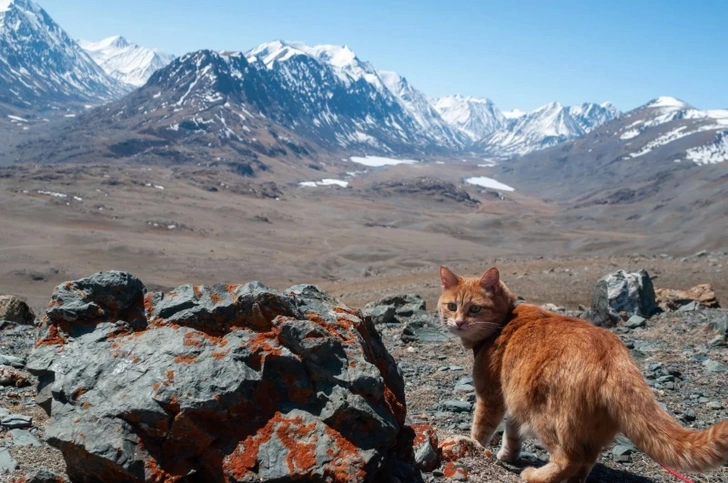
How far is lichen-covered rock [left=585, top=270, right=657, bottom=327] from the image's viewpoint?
46.1 feet

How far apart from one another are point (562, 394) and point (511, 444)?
115 centimetres

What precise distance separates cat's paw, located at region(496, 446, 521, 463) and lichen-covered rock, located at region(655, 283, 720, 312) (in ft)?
36.4

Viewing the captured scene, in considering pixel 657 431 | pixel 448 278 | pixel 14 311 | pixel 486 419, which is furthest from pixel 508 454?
pixel 14 311

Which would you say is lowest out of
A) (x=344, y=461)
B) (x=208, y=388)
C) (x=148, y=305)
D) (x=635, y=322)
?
(x=635, y=322)

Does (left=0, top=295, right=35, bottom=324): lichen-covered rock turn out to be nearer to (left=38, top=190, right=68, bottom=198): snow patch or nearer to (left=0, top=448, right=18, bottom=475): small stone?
(left=0, top=448, right=18, bottom=475): small stone

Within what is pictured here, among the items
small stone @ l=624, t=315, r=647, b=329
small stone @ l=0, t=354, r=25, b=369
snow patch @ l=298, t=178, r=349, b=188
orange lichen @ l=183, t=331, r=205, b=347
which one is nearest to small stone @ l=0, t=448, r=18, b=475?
orange lichen @ l=183, t=331, r=205, b=347

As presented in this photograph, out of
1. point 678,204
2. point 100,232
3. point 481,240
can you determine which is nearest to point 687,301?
point 100,232

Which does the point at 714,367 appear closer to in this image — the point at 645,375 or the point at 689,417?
the point at 645,375

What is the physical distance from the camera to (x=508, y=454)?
5.64m

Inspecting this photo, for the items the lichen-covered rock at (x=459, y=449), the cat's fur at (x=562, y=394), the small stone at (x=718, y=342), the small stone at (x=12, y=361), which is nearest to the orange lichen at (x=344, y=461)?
the lichen-covered rock at (x=459, y=449)

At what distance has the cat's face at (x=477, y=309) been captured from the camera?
5943 millimetres

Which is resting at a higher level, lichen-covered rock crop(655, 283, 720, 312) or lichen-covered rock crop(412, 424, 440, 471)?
lichen-covered rock crop(412, 424, 440, 471)

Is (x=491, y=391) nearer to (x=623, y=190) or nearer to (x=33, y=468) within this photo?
(x=33, y=468)

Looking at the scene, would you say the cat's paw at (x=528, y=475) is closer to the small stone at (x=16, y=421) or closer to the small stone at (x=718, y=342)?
the small stone at (x=16, y=421)
